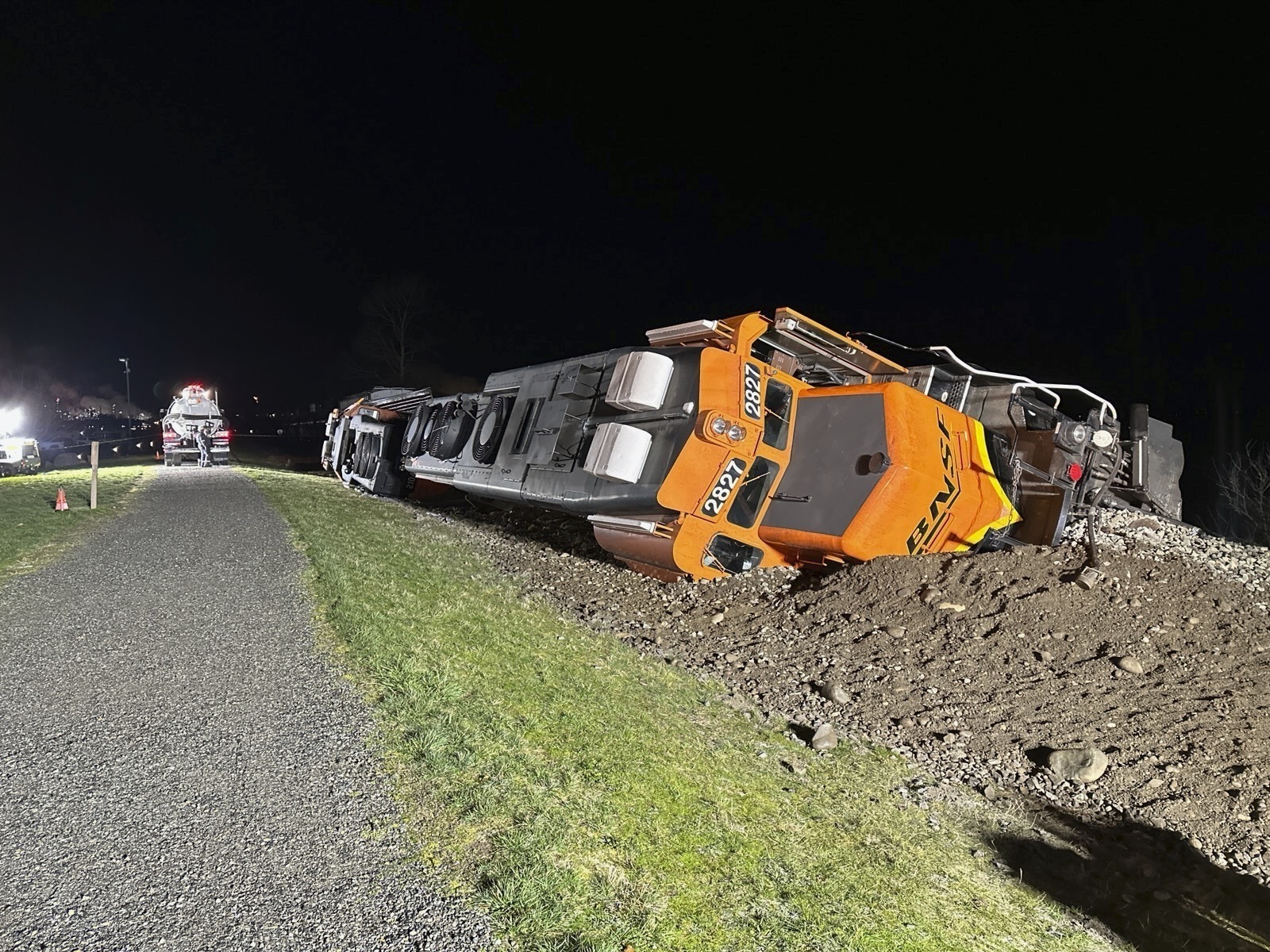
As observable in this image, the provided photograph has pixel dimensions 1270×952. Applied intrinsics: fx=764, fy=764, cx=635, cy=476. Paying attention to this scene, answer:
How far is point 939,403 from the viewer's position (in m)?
8.20

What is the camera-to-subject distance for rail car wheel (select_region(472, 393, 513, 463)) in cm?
1152

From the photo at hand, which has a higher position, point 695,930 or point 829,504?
point 829,504

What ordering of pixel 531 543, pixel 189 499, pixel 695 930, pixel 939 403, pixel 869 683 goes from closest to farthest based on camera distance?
pixel 695 930
pixel 869 683
pixel 939 403
pixel 531 543
pixel 189 499

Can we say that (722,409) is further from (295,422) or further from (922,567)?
(295,422)

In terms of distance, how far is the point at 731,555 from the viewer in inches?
336

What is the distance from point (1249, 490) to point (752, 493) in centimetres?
2453

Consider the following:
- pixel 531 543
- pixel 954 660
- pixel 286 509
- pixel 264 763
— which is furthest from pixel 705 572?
pixel 286 509

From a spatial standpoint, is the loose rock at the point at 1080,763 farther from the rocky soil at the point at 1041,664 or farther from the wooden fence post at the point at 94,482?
the wooden fence post at the point at 94,482

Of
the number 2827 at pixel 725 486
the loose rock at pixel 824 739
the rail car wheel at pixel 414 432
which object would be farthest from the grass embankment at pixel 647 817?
the rail car wheel at pixel 414 432

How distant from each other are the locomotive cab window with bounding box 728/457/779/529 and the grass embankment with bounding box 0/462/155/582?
24.8 ft

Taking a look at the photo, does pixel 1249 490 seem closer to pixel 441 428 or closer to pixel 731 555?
pixel 731 555

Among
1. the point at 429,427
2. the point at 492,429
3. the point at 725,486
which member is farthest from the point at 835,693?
the point at 429,427

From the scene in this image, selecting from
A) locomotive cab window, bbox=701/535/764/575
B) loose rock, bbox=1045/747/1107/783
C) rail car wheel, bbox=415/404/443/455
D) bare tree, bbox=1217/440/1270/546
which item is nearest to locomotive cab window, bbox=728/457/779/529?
locomotive cab window, bbox=701/535/764/575

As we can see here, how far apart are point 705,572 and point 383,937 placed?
5.99 meters
